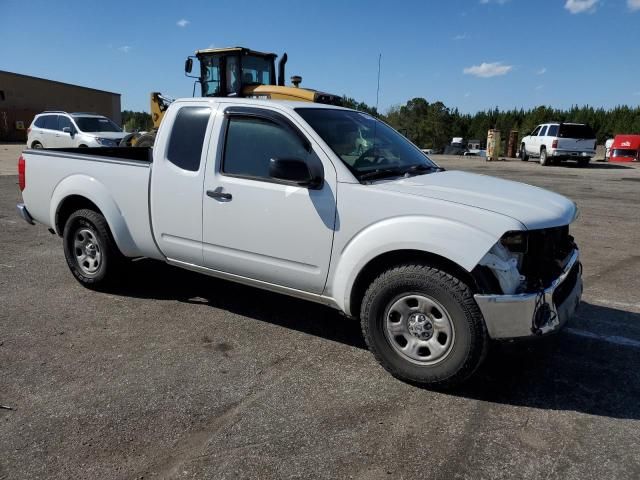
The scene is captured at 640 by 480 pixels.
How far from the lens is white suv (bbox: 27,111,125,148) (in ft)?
58.0

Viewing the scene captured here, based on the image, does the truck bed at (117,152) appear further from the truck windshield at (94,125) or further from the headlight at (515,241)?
the truck windshield at (94,125)

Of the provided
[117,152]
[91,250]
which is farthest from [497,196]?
[117,152]

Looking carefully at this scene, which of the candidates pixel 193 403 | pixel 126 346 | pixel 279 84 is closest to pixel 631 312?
pixel 193 403

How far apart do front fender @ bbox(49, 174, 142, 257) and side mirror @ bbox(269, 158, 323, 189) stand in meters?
1.88

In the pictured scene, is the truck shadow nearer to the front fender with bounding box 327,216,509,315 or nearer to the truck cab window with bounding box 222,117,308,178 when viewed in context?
the front fender with bounding box 327,216,509,315

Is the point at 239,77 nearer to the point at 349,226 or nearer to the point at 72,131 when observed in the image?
the point at 72,131

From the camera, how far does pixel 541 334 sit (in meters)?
3.13

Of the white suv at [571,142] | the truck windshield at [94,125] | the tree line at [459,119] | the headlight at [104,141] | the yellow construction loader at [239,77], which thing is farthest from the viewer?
the tree line at [459,119]

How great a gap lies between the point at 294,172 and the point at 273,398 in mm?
1502

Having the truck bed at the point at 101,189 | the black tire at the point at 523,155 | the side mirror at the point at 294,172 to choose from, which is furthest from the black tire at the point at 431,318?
the black tire at the point at 523,155

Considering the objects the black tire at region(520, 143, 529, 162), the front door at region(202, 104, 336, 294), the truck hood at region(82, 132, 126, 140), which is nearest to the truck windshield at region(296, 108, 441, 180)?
the front door at region(202, 104, 336, 294)

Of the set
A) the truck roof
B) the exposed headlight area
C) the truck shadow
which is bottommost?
the truck shadow

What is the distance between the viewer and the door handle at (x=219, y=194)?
4.09 m

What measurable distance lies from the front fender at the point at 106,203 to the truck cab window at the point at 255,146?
130cm
